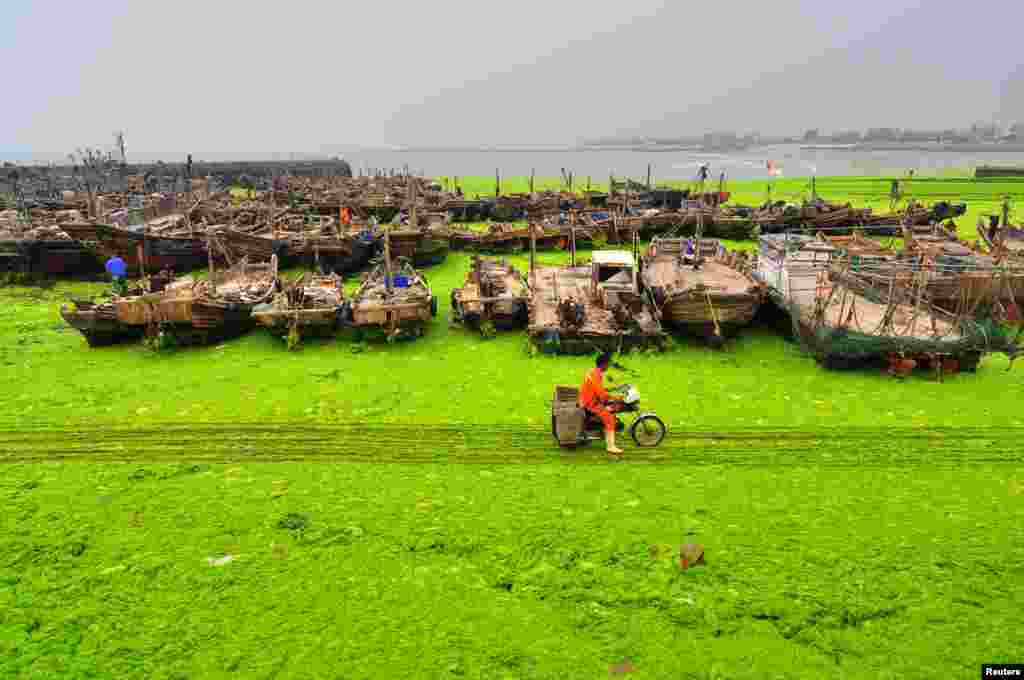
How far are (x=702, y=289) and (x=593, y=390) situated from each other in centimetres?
641

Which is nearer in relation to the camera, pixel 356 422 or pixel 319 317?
pixel 356 422

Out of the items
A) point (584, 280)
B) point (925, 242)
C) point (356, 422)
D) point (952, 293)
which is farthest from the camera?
point (925, 242)

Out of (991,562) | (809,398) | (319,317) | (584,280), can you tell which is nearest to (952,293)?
(809,398)

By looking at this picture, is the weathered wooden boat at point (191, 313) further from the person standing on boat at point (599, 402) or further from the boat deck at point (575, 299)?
→ the person standing on boat at point (599, 402)

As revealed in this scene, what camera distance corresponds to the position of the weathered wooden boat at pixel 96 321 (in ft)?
49.0

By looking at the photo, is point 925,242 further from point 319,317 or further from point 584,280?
point 319,317

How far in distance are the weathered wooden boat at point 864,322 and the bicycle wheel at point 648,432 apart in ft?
18.8

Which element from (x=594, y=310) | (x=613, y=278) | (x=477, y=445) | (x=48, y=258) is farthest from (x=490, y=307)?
(x=48, y=258)

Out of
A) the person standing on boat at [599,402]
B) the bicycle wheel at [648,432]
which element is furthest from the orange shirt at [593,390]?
Result: the bicycle wheel at [648,432]

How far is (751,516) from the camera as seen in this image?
312 inches

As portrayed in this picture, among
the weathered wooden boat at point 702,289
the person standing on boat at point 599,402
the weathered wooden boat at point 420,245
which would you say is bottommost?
the person standing on boat at point 599,402

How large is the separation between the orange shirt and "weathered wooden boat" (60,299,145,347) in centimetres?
1250

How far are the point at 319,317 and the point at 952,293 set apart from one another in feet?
57.7

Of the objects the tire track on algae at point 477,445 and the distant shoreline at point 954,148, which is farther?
the distant shoreline at point 954,148
